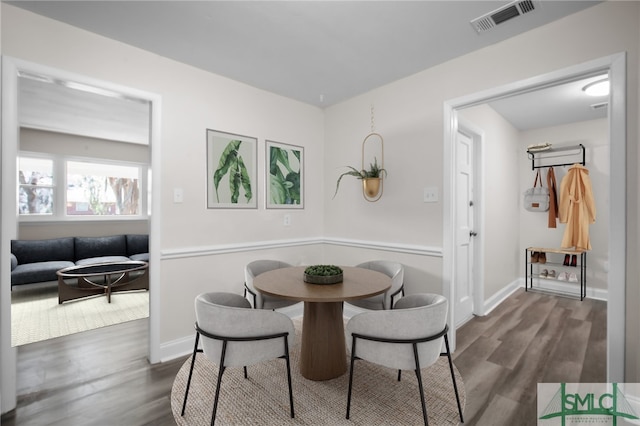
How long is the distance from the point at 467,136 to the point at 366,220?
5.02ft

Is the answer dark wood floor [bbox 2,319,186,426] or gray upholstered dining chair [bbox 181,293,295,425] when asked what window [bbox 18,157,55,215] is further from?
gray upholstered dining chair [bbox 181,293,295,425]

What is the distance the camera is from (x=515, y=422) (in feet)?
5.73

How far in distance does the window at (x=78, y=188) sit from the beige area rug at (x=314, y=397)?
15.2 ft

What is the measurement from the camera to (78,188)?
18.0 ft

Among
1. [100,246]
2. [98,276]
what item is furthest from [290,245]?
[100,246]

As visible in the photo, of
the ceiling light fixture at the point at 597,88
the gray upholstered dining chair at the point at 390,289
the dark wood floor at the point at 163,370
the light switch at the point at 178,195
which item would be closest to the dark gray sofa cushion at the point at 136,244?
the dark wood floor at the point at 163,370

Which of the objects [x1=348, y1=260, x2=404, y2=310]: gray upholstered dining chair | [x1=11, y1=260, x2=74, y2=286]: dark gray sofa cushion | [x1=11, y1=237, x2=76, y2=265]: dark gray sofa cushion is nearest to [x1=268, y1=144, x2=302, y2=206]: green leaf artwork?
[x1=348, y1=260, x2=404, y2=310]: gray upholstered dining chair

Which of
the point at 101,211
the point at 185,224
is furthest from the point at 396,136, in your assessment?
the point at 101,211

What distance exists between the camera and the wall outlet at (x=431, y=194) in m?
2.74

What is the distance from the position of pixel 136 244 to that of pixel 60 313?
215cm

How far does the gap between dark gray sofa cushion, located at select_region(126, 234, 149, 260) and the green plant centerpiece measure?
4702mm

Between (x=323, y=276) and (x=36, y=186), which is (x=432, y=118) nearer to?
(x=323, y=276)

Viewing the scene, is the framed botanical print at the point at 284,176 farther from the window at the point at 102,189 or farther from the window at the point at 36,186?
the window at the point at 36,186

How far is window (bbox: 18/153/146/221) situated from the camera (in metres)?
5.03
